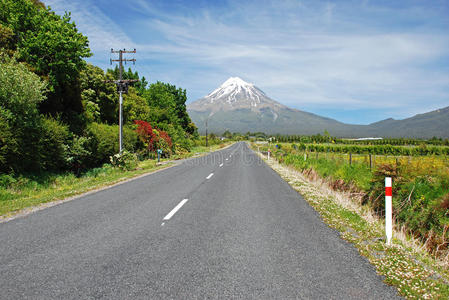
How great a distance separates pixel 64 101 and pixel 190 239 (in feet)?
55.8

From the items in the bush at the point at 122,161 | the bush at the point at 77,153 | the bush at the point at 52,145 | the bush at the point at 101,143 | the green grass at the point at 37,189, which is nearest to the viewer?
the green grass at the point at 37,189

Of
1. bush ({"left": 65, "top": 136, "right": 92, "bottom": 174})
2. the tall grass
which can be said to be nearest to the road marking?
the tall grass

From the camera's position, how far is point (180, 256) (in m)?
4.12

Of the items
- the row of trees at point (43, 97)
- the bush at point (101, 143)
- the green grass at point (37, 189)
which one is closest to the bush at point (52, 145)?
the row of trees at point (43, 97)

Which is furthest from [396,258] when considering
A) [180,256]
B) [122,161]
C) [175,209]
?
[122,161]

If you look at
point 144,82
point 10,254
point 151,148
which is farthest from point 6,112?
point 144,82

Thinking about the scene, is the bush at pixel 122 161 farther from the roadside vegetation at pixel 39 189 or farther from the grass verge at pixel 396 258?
the grass verge at pixel 396 258

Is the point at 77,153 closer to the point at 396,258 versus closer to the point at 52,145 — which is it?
the point at 52,145

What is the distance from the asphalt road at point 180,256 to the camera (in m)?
3.17

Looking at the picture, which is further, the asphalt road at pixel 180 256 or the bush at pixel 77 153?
the bush at pixel 77 153

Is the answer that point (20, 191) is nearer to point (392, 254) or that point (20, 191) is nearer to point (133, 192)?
point (133, 192)

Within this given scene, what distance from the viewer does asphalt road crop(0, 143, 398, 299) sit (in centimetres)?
317

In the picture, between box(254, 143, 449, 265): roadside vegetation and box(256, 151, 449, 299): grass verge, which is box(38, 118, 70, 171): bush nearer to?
box(256, 151, 449, 299): grass verge

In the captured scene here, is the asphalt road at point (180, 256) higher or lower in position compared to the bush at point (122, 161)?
lower
